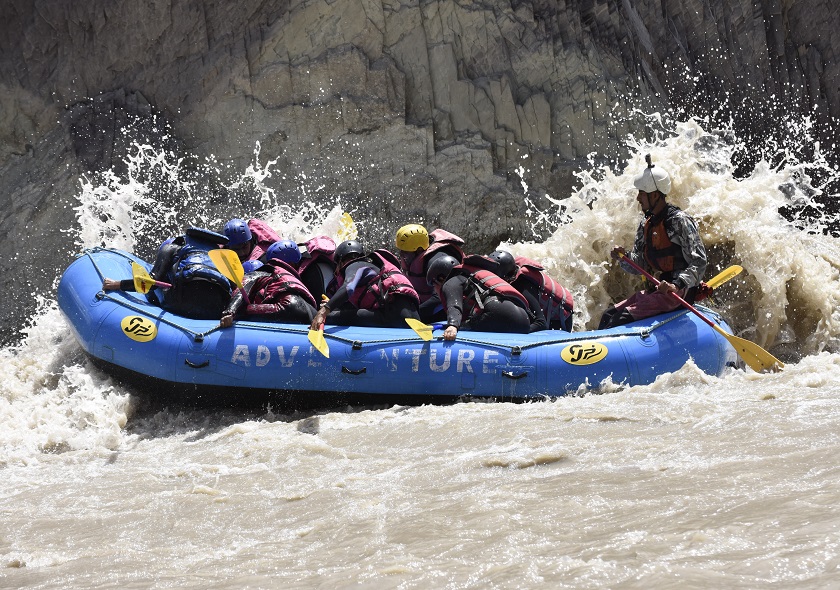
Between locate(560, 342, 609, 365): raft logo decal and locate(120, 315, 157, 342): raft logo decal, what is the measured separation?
111 inches

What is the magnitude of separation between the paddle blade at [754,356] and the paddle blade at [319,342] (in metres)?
2.67

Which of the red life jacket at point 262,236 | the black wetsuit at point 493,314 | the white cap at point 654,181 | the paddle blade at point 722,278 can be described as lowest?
the black wetsuit at point 493,314

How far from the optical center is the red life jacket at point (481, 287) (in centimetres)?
652

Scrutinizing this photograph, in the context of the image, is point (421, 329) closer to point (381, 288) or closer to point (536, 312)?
point (381, 288)

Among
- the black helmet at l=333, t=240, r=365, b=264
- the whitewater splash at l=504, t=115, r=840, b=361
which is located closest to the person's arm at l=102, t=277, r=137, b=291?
the black helmet at l=333, t=240, r=365, b=264

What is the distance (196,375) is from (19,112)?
6.41 metres

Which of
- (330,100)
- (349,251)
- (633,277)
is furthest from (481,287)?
(330,100)

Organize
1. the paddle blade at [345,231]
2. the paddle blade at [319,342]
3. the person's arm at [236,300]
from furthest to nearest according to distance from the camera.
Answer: the paddle blade at [345,231]
the person's arm at [236,300]
the paddle blade at [319,342]

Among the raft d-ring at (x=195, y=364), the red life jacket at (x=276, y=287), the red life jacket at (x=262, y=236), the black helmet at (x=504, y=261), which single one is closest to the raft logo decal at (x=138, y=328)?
the raft d-ring at (x=195, y=364)

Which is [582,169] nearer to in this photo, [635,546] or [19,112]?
[19,112]

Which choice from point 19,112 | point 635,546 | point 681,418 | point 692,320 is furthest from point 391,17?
point 635,546

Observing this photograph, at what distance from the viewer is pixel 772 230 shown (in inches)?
310

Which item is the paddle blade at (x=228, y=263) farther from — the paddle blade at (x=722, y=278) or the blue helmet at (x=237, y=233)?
the paddle blade at (x=722, y=278)

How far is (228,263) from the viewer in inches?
250
